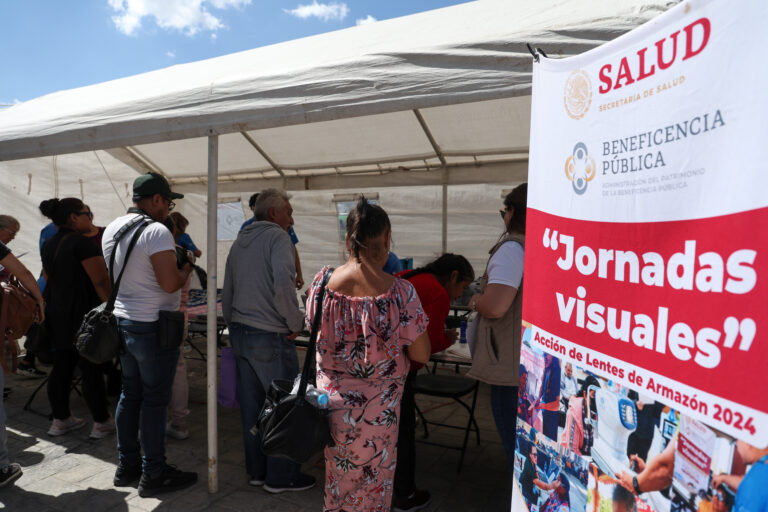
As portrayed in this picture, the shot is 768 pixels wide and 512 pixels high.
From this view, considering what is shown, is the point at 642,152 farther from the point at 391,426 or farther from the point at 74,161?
the point at 74,161

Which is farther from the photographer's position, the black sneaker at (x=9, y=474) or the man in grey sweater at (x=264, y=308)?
the black sneaker at (x=9, y=474)

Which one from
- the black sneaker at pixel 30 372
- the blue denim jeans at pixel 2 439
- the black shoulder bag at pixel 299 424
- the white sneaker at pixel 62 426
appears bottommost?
the black sneaker at pixel 30 372

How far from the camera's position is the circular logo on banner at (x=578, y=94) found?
1.26 metres

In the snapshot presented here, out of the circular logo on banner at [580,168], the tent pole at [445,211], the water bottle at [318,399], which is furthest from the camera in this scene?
the tent pole at [445,211]

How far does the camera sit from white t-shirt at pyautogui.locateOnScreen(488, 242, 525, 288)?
1.93 m

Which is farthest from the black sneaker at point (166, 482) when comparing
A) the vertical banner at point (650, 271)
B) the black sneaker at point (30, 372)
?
the black sneaker at point (30, 372)

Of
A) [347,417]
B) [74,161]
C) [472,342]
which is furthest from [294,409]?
[74,161]

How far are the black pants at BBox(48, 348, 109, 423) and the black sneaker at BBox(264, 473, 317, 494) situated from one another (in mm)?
1639

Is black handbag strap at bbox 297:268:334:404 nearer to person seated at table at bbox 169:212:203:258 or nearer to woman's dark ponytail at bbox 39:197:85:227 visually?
woman's dark ponytail at bbox 39:197:85:227

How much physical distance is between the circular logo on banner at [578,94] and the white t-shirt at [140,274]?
210cm

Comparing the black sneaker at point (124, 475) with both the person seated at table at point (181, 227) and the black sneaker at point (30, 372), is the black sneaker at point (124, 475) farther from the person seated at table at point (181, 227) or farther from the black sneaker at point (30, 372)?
the black sneaker at point (30, 372)

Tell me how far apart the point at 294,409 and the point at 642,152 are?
1.53 metres

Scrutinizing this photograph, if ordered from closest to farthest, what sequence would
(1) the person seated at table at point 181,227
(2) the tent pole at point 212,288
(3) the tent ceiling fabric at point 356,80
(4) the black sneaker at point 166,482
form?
(3) the tent ceiling fabric at point 356,80 → (2) the tent pole at point 212,288 → (4) the black sneaker at point 166,482 → (1) the person seated at table at point 181,227

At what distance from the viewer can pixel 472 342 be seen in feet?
6.96
